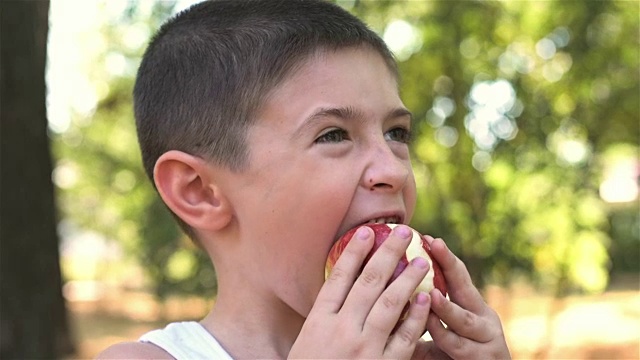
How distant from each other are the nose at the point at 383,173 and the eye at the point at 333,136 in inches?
3.0

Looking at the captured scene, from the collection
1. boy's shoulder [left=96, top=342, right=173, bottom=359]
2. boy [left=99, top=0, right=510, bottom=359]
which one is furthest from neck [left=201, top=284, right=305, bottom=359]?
boy's shoulder [left=96, top=342, right=173, bottom=359]

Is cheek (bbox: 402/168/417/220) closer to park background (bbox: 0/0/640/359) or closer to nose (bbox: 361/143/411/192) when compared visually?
nose (bbox: 361/143/411/192)

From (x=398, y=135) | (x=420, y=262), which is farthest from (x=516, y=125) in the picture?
(x=420, y=262)

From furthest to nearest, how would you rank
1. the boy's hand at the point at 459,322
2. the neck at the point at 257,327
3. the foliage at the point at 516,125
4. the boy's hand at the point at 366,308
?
the foliage at the point at 516,125
the neck at the point at 257,327
the boy's hand at the point at 459,322
the boy's hand at the point at 366,308

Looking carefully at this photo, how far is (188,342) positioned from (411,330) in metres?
0.63

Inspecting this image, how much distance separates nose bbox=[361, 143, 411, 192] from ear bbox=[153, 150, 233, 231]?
364 millimetres

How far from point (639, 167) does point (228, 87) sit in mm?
10016

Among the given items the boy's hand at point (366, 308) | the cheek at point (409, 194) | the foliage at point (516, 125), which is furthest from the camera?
the foliage at point (516, 125)

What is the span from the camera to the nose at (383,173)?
178 cm

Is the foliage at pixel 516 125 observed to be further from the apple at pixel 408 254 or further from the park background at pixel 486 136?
the apple at pixel 408 254

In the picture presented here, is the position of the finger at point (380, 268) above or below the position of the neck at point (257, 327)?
above

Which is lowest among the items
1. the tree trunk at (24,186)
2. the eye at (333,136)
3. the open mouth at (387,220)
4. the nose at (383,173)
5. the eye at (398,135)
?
the open mouth at (387,220)

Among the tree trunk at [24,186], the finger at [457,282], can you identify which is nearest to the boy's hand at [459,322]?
the finger at [457,282]

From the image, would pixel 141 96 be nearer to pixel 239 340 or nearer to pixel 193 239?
pixel 193 239
